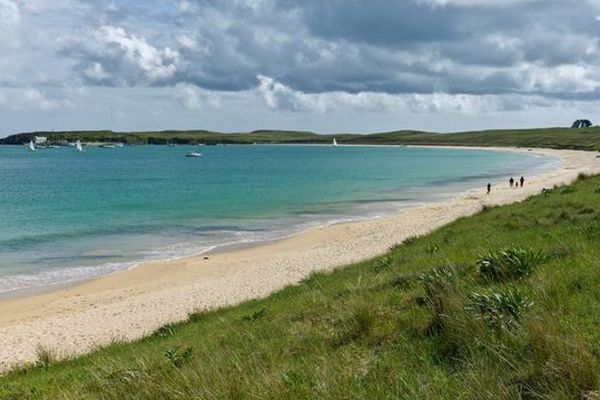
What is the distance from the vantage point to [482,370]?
206 inches

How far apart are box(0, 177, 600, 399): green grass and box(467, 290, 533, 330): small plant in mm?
16

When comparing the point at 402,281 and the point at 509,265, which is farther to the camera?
the point at 402,281

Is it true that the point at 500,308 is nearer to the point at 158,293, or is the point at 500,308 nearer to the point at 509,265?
the point at 509,265

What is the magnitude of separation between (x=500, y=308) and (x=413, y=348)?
3.68 feet

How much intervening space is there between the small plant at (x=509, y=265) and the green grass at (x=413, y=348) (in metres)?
0.03

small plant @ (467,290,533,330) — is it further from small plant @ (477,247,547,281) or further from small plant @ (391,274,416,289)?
small plant @ (391,274,416,289)

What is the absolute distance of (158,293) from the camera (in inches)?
941

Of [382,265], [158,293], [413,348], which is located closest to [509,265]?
[413,348]

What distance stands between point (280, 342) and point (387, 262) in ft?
27.6

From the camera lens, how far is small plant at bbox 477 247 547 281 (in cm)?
910

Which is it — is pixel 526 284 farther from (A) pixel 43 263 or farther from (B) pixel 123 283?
(A) pixel 43 263

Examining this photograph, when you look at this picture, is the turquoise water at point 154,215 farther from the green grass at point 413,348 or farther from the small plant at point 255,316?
the green grass at point 413,348

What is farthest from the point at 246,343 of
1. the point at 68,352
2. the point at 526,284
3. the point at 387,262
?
the point at 68,352

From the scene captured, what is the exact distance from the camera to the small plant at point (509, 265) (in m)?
9.10
